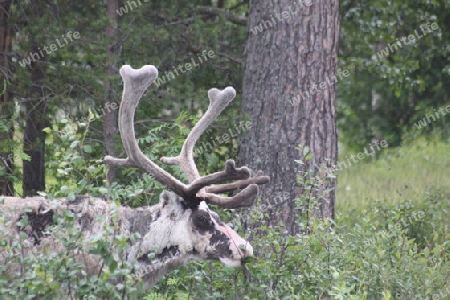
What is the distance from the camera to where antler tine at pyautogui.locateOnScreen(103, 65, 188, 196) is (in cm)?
582

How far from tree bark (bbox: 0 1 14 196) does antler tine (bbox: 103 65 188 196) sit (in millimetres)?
1821

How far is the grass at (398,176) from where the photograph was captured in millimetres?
11492

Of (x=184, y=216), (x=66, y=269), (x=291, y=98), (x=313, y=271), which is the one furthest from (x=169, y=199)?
(x=291, y=98)

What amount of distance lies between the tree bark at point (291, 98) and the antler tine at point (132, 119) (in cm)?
199

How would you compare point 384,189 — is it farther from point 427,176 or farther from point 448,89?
point 448,89

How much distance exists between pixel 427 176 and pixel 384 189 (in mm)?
1329

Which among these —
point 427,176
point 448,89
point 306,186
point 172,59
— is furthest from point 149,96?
point 448,89

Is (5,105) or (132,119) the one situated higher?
(5,105)

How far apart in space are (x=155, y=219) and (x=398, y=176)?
26.9 ft

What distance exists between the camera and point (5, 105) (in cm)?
864

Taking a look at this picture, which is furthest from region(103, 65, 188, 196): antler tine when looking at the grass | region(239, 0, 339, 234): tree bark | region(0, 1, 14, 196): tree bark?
the grass

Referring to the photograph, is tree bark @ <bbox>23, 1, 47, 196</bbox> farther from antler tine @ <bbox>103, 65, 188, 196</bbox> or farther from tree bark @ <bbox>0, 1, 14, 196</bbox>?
antler tine @ <bbox>103, 65, 188, 196</bbox>

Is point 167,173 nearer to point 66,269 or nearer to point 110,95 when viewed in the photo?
point 66,269

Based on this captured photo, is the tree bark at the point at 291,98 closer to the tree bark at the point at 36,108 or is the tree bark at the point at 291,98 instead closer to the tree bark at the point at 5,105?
the tree bark at the point at 5,105
